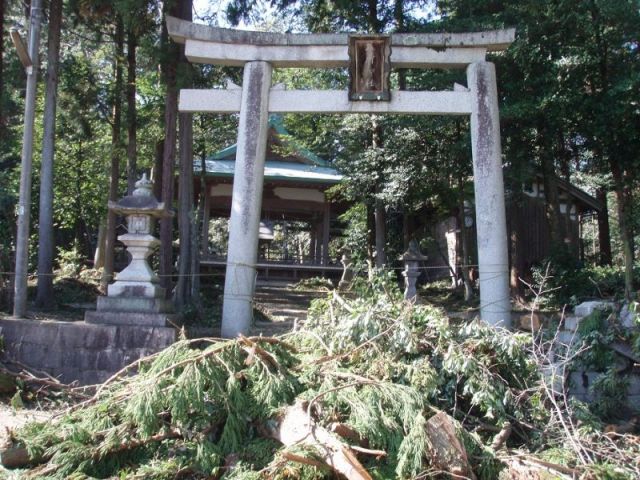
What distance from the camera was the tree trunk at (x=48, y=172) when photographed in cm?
1065

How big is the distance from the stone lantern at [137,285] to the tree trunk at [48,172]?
359 cm

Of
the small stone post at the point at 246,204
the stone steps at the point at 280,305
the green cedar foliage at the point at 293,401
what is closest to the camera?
the green cedar foliage at the point at 293,401

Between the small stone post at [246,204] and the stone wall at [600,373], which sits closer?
the stone wall at [600,373]

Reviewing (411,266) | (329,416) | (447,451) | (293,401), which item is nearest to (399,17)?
(411,266)

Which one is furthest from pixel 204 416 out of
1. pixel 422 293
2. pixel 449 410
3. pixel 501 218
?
pixel 422 293

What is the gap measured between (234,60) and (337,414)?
6.11 meters

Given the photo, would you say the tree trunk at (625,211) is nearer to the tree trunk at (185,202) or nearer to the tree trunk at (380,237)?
the tree trunk at (380,237)

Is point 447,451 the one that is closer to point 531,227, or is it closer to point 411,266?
point 411,266

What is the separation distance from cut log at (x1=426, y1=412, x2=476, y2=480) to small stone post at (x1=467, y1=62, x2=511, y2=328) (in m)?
4.44

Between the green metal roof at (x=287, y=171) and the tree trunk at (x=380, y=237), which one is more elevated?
the green metal roof at (x=287, y=171)

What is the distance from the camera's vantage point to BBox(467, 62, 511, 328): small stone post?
26.9 ft

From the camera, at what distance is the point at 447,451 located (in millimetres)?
3859

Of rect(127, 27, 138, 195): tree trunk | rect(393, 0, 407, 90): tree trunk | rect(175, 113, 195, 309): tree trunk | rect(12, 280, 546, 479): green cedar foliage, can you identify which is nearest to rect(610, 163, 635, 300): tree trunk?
rect(393, 0, 407, 90): tree trunk

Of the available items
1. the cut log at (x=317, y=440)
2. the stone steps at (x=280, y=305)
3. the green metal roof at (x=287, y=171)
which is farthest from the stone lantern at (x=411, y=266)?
the cut log at (x=317, y=440)
